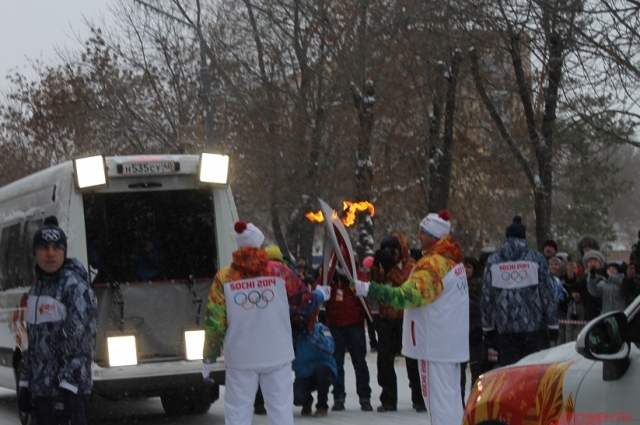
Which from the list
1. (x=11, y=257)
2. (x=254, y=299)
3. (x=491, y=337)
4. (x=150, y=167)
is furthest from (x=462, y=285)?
(x=11, y=257)

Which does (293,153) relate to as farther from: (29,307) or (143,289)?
(29,307)

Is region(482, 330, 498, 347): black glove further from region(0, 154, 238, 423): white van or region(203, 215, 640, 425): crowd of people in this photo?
Answer: region(0, 154, 238, 423): white van

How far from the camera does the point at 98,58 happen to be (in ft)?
105

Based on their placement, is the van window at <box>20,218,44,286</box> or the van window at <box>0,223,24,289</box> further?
the van window at <box>0,223,24,289</box>

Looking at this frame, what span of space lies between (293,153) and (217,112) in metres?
2.58

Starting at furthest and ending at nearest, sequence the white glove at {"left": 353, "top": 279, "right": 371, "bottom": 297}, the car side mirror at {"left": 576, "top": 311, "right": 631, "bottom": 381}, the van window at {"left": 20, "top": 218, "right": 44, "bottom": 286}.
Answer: the van window at {"left": 20, "top": 218, "right": 44, "bottom": 286} → the white glove at {"left": 353, "top": 279, "right": 371, "bottom": 297} → the car side mirror at {"left": 576, "top": 311, "right": 631, "bottom": 381}

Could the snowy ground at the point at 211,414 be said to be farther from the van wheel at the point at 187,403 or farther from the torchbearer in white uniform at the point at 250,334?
the torchbearer in white uniform at the point at 250,334

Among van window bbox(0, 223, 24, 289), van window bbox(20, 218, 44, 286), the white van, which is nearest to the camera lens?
the white van

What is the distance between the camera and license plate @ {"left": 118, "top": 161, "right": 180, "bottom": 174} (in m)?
10.1

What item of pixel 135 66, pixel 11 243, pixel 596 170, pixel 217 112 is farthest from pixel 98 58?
pixel 11 243

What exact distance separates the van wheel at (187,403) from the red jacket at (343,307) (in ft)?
4.89

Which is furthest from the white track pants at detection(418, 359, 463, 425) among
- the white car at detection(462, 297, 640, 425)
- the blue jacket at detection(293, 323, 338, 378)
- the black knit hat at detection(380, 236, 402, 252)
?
the black knit hat at detection(380, 236, 402, 252)

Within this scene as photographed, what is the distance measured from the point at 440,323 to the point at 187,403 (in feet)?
14.9

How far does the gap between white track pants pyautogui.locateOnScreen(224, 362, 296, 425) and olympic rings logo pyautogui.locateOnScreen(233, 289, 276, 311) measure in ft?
A: 1.41
